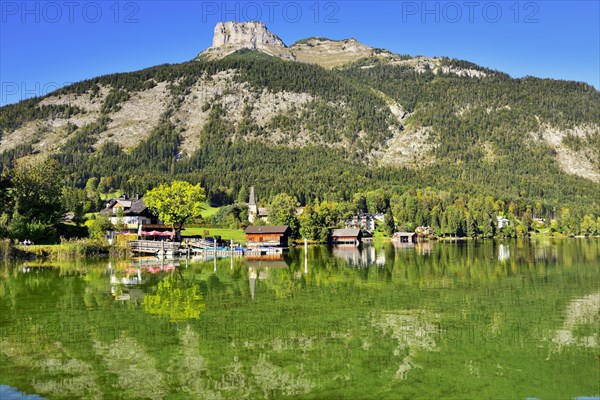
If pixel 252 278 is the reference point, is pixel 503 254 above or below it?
below

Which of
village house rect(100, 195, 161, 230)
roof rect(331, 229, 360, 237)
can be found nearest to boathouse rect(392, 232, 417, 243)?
roof rect(331, 229, 360, 237)

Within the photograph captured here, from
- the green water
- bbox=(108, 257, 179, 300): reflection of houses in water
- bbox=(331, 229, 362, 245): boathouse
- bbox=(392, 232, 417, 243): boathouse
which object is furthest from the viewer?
bbox=(392, 232, 417, 243): boathouse

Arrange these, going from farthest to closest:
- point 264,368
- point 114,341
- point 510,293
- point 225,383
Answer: point 510,293 → point 114,341 → point 264,368 → point 225,383

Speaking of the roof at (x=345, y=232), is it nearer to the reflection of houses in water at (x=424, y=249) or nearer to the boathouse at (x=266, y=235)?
the reflection of houses in water at (x=424, y=249)

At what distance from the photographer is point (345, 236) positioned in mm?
144000

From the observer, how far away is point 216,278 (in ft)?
167

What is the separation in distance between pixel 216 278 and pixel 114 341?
2732cm

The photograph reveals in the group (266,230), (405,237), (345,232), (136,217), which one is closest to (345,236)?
(345,232)

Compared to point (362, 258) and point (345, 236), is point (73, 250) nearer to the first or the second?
point (362, 258)

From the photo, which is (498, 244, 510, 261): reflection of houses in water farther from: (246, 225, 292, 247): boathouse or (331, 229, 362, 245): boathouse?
(331, 229, 362, 245): boathouse

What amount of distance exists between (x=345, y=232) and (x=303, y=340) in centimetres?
12157

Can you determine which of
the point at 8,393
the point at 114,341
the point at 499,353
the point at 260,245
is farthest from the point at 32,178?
the point at 499,353

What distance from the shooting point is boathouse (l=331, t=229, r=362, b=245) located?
468 feet

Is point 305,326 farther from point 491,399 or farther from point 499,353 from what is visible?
point 491,399
